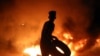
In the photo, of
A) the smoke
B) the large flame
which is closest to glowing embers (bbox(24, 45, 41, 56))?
the large flame

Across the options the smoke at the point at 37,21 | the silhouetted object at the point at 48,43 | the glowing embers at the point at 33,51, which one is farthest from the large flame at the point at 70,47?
the silhouetted object at the point at 48,43

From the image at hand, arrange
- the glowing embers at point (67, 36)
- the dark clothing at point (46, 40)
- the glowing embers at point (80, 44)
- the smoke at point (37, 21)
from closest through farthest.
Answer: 1. the dark clothing at point (46, 40)
2. the glowing embers at point (80, 44)
3. the glowing embers at point (67, 36)
4. the smoke at point (37, 21)

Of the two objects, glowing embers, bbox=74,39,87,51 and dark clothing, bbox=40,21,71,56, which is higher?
glowing embers, bbox=74,39,87,51

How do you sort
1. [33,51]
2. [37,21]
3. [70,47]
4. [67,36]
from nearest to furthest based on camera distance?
[33,51], [70,47], [67,36], [37,21]

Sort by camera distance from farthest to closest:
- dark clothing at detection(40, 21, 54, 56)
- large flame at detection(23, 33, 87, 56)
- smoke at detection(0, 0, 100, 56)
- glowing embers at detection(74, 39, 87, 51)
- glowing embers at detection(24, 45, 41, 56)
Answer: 1. smoke at detection(0, 0, 100, 56)
2. glowing embers at detection(74, 39, 87, 51)
3. large flame at detection(23, 33, 87, 56)
4. glowing embers at detection(24, 45, 41, 56)
5. dark clothing at detection(40, 21, 54, 56)

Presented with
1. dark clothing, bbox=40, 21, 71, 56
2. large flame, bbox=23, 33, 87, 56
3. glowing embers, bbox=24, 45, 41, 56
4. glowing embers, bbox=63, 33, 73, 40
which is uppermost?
glowing embers, bbox=63, 33, 73, 40

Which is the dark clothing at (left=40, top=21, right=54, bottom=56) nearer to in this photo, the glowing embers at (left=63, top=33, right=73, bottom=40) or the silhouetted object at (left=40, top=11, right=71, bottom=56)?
the silhouetted object at (left=40, top=11, right=71, bottom=56)

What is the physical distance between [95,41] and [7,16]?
160 inches

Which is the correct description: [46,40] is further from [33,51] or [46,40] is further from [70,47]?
[70,47]

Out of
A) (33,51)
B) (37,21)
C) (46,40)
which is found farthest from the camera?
(37,21)

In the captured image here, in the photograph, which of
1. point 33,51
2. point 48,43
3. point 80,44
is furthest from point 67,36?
point 48,43

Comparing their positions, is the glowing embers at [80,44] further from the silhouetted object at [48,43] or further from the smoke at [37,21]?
the silhouetted object at [48,43]

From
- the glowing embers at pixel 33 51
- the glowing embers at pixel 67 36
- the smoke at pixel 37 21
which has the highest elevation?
the smoke at pixel 37 21

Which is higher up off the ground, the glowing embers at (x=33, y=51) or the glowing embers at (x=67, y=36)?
the glowing embers at (x=67, y=36)
